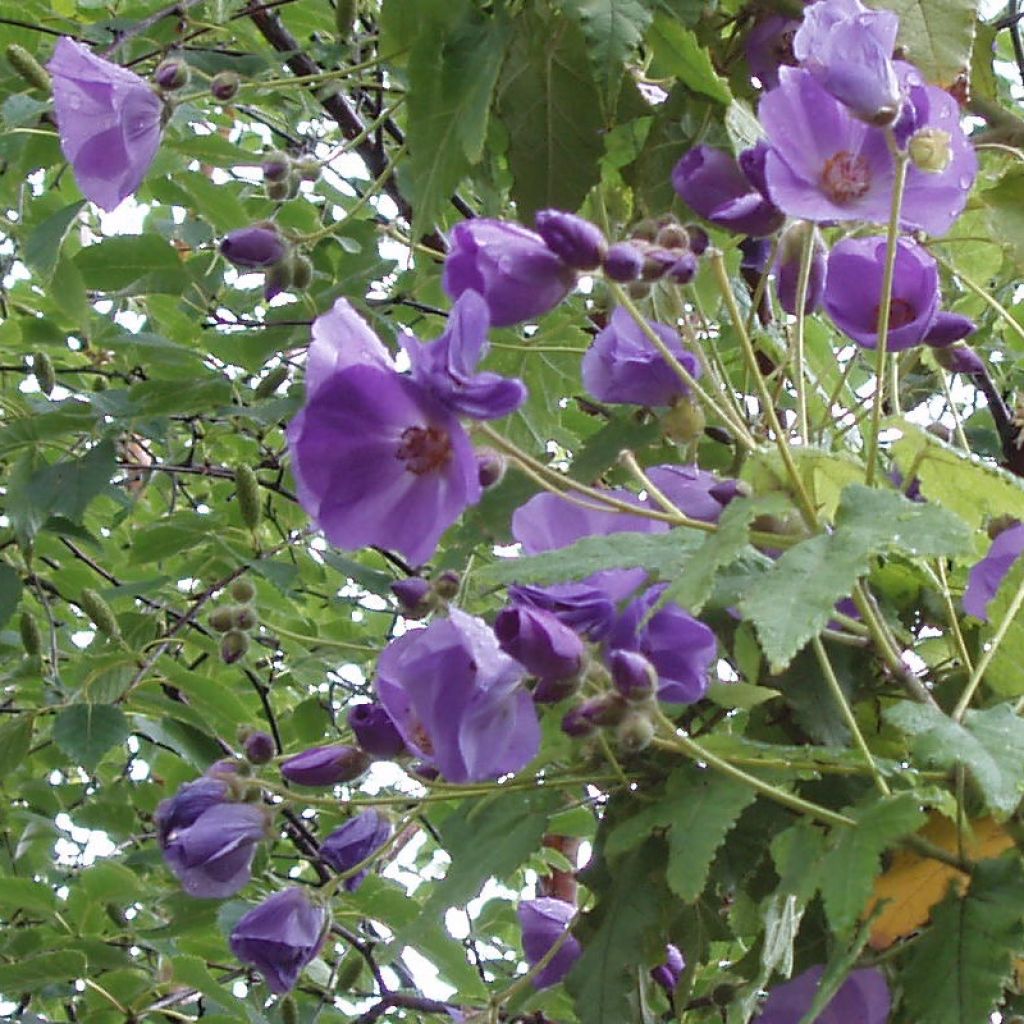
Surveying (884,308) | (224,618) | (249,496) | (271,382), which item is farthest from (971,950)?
(271,382)

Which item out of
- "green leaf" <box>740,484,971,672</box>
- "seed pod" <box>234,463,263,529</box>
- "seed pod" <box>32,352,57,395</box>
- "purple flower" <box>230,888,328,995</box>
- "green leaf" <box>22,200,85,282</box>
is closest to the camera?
"green leaf" <box>740,484,971,672</box>

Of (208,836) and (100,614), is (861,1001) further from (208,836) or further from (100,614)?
(100,614)

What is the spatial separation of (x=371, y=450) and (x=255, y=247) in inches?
13.9

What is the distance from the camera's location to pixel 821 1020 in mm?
786

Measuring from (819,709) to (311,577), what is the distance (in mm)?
1460

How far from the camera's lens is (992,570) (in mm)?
804

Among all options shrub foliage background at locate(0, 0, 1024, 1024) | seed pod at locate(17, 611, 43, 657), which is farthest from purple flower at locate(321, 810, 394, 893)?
seed pod at locate(17, 611, 43, 657)

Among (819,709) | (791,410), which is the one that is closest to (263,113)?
(791,410)

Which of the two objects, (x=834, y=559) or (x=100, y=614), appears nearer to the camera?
(x=834, y=559)

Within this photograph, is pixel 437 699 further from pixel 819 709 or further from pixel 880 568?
pixel 880 568

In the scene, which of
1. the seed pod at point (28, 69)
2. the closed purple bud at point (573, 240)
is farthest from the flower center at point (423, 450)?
the seed pod at point (28, 69)

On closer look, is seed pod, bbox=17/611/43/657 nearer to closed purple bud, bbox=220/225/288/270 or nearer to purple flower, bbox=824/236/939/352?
closed purple bud, bbox=220/225/288/270

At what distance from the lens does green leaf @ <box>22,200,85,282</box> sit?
1298 mm

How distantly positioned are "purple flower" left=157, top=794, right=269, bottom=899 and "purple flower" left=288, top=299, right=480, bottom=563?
0.21 metres
